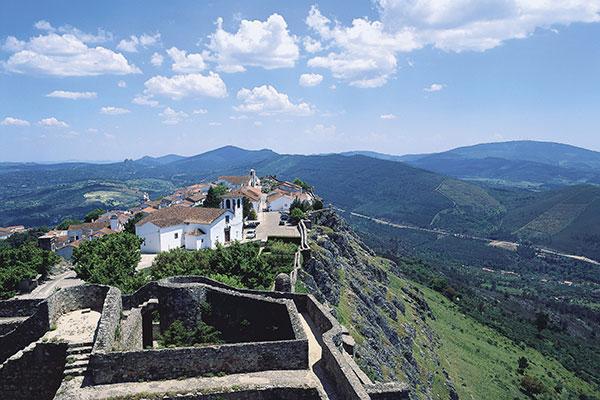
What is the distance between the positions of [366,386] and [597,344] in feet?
443

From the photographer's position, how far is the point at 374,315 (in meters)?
54.8

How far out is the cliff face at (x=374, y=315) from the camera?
144 feet

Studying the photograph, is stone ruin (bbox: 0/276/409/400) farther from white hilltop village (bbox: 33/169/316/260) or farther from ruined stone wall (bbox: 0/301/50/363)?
white hilltop village (bbox: 33/169/316/260)

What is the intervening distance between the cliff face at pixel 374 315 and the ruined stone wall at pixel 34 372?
21.4 metres

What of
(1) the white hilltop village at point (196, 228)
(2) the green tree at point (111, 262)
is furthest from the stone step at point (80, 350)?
(1) the white hilltop village at point (196, 228)

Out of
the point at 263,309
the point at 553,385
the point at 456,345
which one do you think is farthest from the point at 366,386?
the point at 553,385

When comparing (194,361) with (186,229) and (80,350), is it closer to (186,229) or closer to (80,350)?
(80,350)

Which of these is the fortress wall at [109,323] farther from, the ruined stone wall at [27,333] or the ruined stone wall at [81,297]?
the ruined stone wall at [27,333]

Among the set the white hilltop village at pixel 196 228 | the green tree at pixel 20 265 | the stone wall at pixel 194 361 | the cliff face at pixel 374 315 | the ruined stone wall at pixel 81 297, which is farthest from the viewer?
the white hilltop village at pixel 196 228

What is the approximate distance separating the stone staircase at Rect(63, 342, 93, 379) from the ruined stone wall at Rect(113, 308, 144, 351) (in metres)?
1.06

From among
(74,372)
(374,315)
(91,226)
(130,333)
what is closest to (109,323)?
(130,333)

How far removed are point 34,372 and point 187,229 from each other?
45.8 meters

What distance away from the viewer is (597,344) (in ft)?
411

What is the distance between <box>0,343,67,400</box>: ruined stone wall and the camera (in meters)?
18.5
